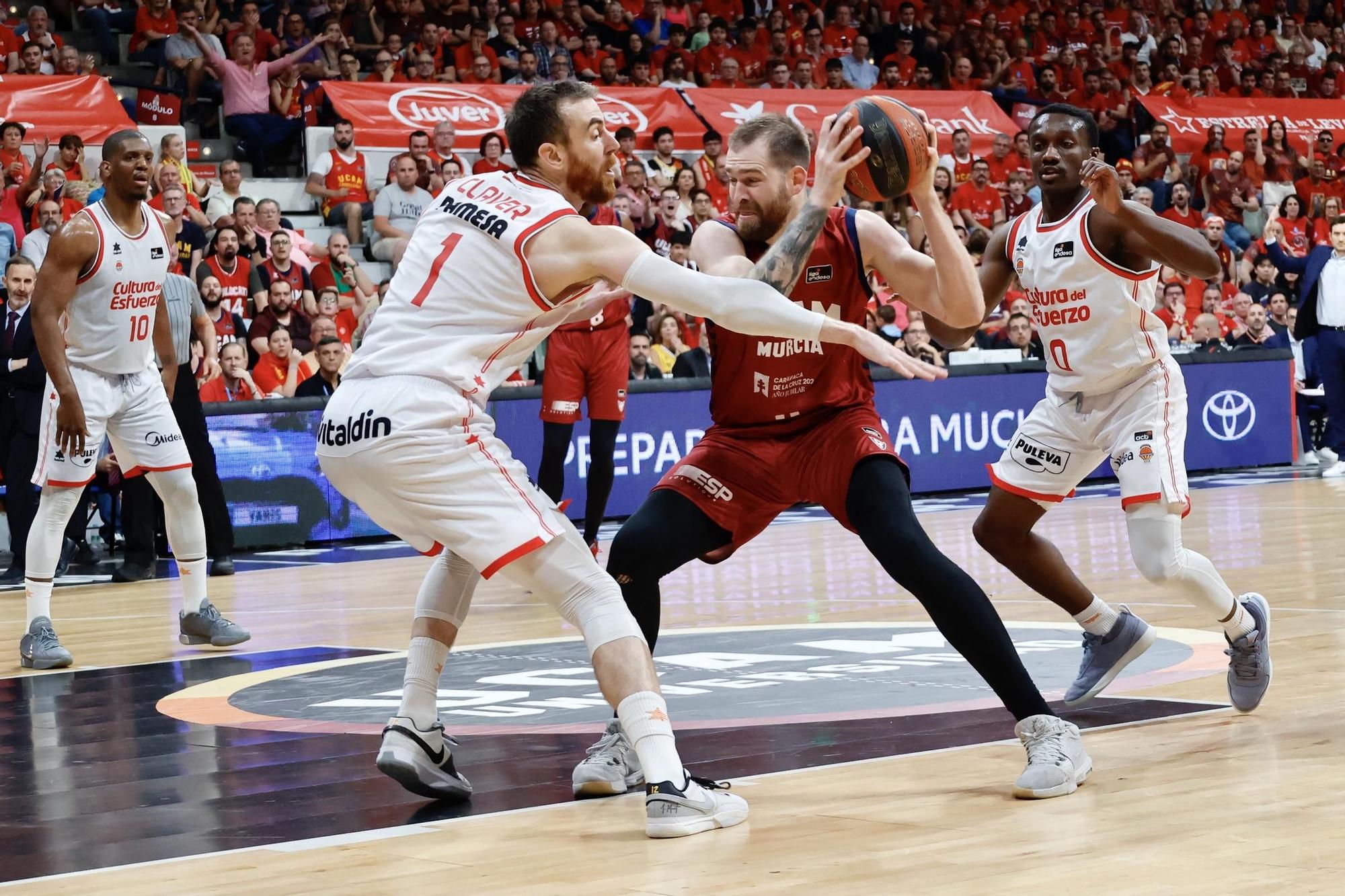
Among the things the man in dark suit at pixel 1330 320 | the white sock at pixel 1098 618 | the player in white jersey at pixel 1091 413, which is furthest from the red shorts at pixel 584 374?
the man in dark suit at pixel 1330 320

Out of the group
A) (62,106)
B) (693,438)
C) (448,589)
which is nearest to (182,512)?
(448,589)

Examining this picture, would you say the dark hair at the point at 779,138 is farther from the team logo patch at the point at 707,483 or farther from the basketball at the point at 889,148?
the team logo patch at the point at 707,483

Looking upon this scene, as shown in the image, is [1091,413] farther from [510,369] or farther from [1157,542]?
[510,369]

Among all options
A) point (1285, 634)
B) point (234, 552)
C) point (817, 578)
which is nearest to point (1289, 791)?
point (1285, 634)

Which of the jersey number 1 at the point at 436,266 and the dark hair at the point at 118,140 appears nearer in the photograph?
the jersey number 1 at the point at 436,266

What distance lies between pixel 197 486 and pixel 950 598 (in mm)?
7507

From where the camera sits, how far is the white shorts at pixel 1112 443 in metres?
5.47

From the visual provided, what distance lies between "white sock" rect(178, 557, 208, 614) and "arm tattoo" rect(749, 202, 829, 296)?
442 cm

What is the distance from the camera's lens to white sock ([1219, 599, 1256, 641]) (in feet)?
17.6

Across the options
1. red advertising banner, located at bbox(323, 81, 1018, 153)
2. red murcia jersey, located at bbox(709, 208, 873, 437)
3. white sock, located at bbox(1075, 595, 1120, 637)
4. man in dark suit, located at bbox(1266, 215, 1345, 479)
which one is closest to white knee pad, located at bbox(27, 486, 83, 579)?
red murcia jersey, located at bbox(709, 208, 873, 437)

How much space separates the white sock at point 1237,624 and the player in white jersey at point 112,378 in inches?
169

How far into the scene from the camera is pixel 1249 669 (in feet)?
17.4

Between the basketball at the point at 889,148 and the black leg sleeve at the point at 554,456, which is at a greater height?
the basketball at the point at 889,148

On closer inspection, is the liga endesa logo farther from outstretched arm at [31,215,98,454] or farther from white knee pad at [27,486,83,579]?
white knee pad at [27,486,83,579]
